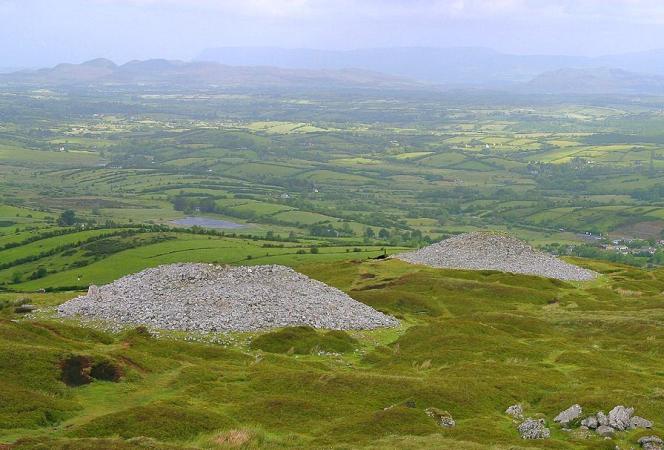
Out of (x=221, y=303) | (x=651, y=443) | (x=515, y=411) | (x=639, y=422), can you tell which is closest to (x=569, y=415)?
(x=515, y=411)

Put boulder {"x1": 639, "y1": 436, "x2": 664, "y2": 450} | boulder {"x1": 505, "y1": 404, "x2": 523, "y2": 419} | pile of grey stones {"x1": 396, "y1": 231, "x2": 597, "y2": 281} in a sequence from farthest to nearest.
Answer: pile of grey stones {"x1": 396, "y1": 231, "x2": 597, "y2": 281}, boulder {"x1": 505, "y1": 404, "x2": 523, "y2": 419}, boulder {"x1": 639, "y1": 436, "x2": 664, "y2": 450}

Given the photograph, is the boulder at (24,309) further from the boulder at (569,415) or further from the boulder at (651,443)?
the boulder at (651,443)

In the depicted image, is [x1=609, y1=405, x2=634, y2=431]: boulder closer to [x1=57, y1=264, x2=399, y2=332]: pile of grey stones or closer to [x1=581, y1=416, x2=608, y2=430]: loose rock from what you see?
[x1=581, y1=416, x2=608, y2=430]: loose rock

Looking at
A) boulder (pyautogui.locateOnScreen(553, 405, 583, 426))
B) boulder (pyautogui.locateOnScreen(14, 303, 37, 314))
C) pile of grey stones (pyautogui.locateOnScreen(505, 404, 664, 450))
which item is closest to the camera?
pile of grey stones (pyautogui.locateOnScreen(505, 404, 664, 450))

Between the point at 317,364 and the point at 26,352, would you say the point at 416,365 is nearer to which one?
the point at 317,364

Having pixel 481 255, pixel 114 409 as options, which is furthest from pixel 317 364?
pixel 481 255

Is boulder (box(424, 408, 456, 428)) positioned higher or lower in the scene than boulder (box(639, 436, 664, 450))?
lower

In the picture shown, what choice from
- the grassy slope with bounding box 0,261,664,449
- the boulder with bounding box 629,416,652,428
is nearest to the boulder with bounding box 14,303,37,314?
the grassy slope with bounding box 0,261,664,449
